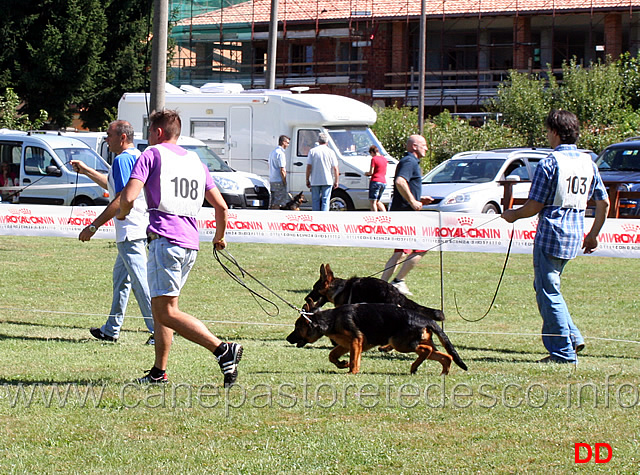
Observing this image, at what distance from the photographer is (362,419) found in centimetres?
530

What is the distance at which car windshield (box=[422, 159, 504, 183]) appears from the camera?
59.8 feet

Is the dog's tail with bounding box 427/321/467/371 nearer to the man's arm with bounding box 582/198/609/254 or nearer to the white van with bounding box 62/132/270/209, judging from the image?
the man's arm with bounding box 582/198/609/254

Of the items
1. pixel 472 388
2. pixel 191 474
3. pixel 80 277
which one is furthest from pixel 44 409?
pixel 80 277

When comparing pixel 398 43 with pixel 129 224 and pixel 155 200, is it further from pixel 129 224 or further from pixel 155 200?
pixel 155 200

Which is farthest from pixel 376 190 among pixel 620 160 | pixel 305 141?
pixel 620 160

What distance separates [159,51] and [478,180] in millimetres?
6911

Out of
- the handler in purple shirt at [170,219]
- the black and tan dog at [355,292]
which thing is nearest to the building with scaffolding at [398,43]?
the black and tan dog at [355,292]

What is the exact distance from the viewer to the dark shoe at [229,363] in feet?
19.6

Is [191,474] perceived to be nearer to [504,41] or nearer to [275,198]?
[275,198]

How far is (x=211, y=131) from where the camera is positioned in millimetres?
22406

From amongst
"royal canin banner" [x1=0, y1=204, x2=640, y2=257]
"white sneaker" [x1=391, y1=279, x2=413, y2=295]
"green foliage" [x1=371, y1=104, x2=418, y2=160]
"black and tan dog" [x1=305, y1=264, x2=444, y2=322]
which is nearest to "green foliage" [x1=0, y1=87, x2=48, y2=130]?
"green foliage" [x1=371, y1=104, x2=418, y2=160]

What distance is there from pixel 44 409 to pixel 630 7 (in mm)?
42331

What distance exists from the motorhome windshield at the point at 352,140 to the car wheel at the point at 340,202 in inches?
38.0

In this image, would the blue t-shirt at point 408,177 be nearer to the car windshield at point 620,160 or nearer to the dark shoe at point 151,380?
the dark shoe at point 151,380
